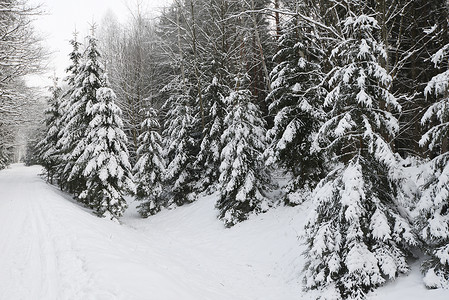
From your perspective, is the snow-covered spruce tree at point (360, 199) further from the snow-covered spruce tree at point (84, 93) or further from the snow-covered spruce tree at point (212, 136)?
the snow-covered spruce tree at point (84, 93)

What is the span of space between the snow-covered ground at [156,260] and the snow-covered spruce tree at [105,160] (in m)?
2.06

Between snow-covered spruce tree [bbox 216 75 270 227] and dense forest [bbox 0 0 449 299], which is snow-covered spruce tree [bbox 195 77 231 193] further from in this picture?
snow-covered spruce tree [bbox 216 75 270 227]

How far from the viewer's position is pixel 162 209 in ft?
64.8

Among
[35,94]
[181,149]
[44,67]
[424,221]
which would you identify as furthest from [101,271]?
[35,94]

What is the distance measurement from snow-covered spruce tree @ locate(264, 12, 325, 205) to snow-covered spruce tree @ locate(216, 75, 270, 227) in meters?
1.56

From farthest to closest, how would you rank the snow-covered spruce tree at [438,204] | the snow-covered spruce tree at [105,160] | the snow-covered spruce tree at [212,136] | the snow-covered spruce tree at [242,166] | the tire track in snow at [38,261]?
the snow-covered spruce tree at [212,136]
the snow-covered spruce tree at [105,160]
the snow-covered spruce tree at [242,166]
the tire track in snow at [38,261]
the snow-covered spruce tree at [438,204]

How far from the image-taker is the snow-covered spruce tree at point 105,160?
49.1ft

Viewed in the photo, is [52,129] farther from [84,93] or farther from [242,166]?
[242,166]

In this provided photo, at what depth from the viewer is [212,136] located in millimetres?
17750

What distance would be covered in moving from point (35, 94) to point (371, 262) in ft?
65.0

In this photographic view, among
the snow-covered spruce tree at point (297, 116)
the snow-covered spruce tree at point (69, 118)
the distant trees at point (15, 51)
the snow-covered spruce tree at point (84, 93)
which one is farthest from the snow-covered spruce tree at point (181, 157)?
the distant trees at point (15, 51)

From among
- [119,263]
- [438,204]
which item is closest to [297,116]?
[438,204]

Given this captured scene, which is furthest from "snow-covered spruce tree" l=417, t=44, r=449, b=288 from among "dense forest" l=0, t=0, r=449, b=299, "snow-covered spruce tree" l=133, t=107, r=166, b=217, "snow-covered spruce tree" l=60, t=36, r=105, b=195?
"snow-covered spruce tree" l=60, t=36, r=105, b=195

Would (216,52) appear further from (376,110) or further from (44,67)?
(376,110)
